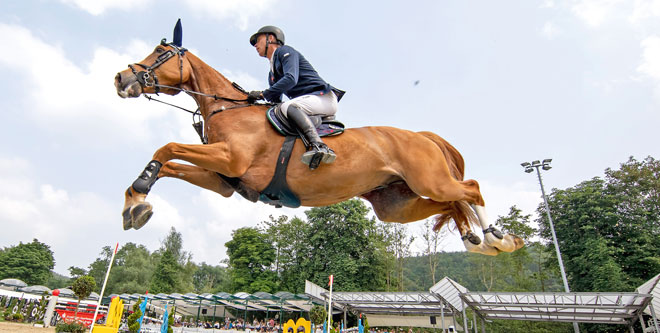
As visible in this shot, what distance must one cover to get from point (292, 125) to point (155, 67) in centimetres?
163

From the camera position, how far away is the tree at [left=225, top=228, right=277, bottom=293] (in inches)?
1826

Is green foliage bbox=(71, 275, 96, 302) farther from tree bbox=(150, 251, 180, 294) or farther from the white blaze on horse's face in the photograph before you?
tree bbox=(150, 251, 180, 294)

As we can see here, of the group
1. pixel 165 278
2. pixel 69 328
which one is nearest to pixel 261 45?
pixel 69 328

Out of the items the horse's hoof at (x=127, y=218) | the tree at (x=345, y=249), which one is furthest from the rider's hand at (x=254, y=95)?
the tree at (x=345, y=249)

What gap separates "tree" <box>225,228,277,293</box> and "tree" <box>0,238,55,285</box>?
41445 mm

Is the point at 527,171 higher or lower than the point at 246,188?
higher

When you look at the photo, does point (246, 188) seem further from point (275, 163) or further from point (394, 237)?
point (394, 237)

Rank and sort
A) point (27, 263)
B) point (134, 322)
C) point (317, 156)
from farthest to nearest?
point (27, 263) < point (134, 322) < point (317, 156)

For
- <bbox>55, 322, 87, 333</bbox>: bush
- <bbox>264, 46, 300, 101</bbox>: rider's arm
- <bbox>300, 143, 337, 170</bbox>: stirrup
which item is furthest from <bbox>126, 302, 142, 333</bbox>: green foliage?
<bbox>300, 143, 337, 170</bbox>: stirrup

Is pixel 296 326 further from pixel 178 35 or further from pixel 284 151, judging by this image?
pixel 178 35

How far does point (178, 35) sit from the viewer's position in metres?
4.26

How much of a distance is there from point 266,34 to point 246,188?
6.03ft

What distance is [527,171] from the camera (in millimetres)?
25906

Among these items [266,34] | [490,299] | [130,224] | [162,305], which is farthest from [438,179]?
[162,305]
